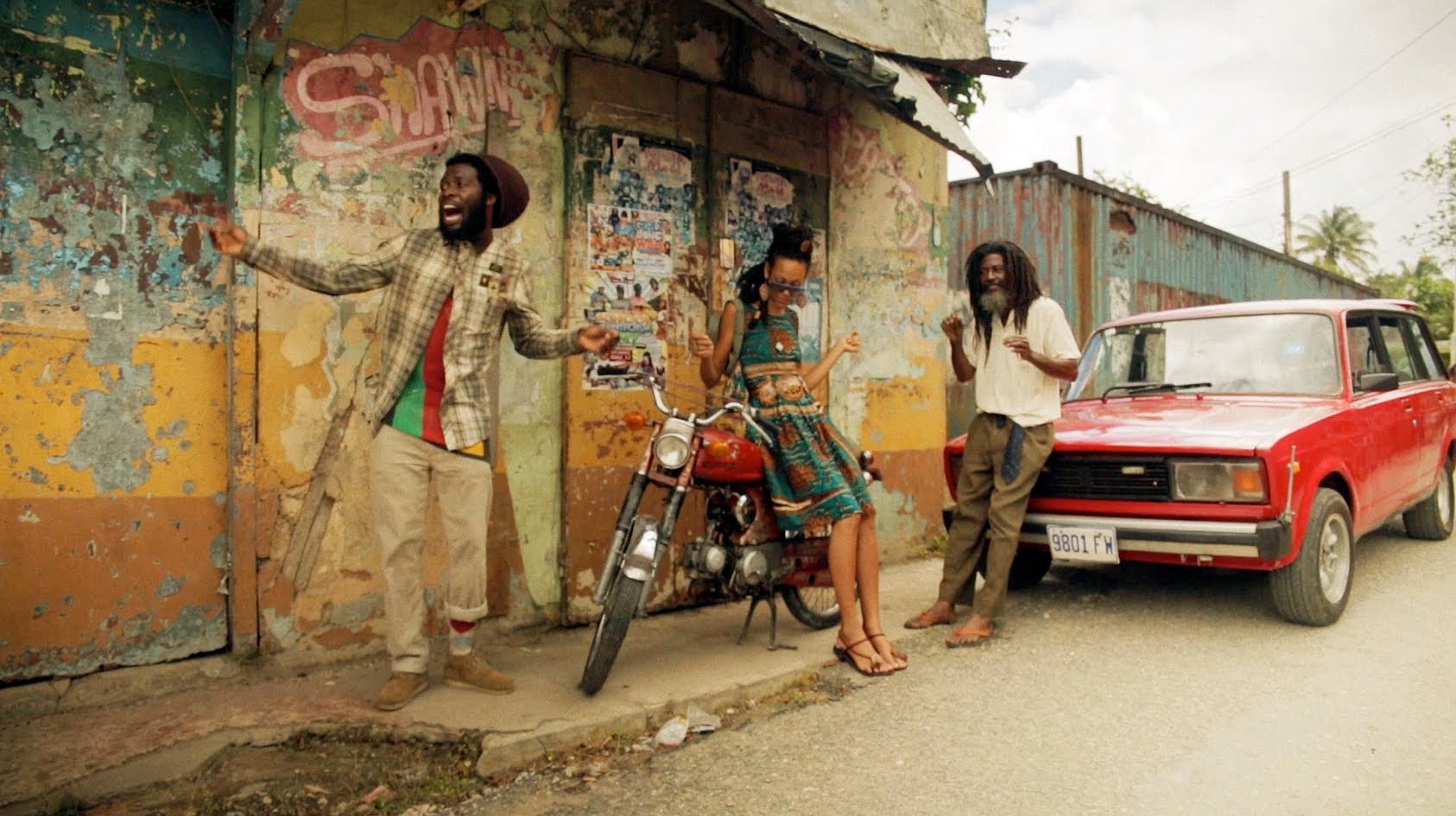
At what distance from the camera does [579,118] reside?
195 inches

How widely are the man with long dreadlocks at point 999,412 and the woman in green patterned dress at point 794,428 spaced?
2.31 ft

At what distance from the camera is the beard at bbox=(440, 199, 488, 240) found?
368 cm

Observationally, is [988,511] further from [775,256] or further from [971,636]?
[775,256]

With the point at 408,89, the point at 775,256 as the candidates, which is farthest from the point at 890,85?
the point at 408,89

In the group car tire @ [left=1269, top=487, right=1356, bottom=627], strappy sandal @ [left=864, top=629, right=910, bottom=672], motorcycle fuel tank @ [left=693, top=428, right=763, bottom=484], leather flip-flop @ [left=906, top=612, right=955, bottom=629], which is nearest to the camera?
motorcycle fuel tank @ [left=693, top=428, right=763, bottom=484]

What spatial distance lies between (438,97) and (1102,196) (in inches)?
358

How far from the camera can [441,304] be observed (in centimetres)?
369

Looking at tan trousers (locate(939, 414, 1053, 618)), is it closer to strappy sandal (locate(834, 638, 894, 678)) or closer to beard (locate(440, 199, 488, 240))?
strappy sandal (locate(834, 638, 894, 678))

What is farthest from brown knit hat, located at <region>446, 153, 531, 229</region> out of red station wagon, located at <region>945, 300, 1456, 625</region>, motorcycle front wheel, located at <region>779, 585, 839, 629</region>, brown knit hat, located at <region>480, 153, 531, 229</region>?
red station wagon, located at <region>945, 300, 1456, 625</region>

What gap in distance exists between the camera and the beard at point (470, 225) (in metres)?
3.68

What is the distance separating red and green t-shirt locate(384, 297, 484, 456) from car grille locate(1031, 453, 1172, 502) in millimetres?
2960

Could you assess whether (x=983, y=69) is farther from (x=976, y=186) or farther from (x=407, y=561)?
(x=407, y=561)

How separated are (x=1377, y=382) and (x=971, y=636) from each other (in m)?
2.72

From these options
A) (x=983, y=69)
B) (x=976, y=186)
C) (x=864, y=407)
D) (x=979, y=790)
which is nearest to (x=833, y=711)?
(x=979, y=790)
